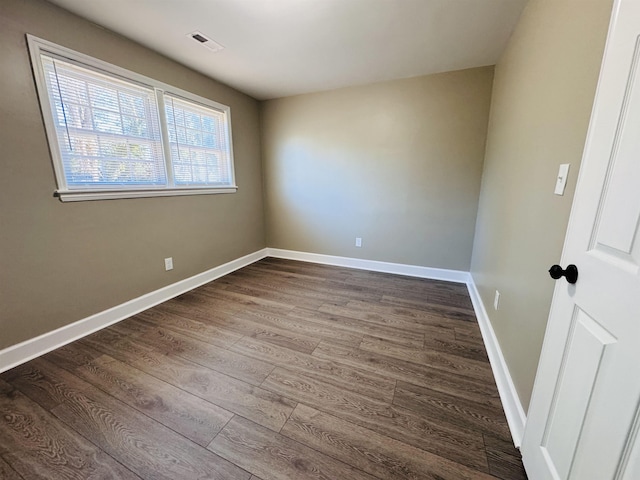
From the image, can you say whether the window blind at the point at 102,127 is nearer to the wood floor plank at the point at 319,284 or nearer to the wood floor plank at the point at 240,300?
the wood floor plank at the point at 240,300

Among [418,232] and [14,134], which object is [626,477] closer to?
[418,232]

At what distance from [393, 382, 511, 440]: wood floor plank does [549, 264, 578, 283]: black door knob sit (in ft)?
3.00

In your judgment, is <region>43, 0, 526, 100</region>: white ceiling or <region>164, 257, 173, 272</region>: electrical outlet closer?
<region>43, 0, 526, 100</region>: white ceiling

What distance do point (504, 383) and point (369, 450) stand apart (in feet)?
2.95

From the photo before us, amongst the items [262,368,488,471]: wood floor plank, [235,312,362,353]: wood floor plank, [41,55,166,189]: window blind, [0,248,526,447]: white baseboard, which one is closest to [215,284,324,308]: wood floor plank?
[235,312,362,353]: wood floor plank

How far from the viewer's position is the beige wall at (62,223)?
62.7 inches

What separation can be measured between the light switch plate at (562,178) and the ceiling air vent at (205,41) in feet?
8.53

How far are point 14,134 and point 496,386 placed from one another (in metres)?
3.41

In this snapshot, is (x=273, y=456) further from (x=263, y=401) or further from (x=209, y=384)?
(x=209, y=384)

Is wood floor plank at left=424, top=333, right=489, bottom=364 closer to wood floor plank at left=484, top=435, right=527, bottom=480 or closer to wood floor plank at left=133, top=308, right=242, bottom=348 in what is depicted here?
wood floor plank at left=484, top=435, right=527, bottom=480

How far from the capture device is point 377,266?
3488mm

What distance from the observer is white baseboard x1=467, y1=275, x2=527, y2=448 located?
3.90 feet

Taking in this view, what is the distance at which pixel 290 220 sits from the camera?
3.92m

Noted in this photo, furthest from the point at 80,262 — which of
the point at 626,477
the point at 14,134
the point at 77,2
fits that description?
the point at 626,477
